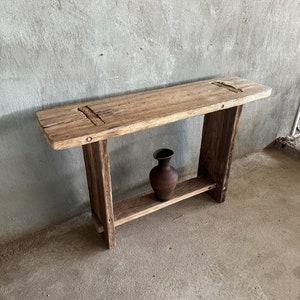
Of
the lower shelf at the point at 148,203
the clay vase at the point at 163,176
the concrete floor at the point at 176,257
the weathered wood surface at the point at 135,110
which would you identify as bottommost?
the concrete floor at the point at 176,257

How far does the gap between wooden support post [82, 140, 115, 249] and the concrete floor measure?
0.47 ft

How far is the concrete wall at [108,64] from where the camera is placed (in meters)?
1.29

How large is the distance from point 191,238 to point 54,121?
103cm

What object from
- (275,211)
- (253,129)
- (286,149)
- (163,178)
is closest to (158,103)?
(163,178)

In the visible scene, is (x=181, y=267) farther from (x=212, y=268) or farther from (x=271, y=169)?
(x=271, y=169)

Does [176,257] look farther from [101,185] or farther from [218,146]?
[218,146]

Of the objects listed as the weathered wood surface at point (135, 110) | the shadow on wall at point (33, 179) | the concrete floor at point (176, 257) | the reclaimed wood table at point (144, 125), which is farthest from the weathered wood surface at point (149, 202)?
the weathered wood surface at point (135, 110)

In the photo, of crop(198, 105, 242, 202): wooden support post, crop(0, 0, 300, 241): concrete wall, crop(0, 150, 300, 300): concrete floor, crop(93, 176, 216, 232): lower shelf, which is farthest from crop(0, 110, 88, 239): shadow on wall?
crop(198, 105, 242, 202): wooden support post

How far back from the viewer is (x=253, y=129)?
239 cm

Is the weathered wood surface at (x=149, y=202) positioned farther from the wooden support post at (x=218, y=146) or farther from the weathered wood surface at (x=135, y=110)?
the weathered wood surface at (x=135, y=110)

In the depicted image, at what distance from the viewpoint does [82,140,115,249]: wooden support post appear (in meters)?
1.32

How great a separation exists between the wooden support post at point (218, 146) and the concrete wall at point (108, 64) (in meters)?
0.15

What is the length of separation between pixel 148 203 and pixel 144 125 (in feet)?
2.15

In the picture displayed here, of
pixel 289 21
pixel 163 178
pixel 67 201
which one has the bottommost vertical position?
pixel 67 201
